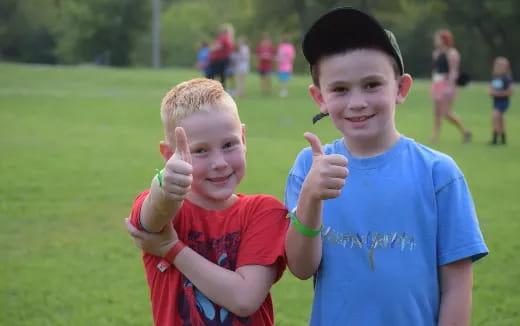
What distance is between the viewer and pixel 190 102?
8.38 ft

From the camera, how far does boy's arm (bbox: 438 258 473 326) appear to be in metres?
2.36

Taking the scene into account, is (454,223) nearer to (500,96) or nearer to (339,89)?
(339,89)

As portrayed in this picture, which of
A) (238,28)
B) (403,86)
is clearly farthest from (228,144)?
(238,28)

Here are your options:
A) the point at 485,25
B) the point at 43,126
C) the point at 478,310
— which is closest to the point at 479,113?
the point at 43,126

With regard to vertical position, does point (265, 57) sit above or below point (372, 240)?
below

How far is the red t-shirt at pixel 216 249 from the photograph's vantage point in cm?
247

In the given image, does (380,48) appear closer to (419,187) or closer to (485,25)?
(419,187)

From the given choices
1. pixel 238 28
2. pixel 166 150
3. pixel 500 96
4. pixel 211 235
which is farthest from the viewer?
pixel 238 28

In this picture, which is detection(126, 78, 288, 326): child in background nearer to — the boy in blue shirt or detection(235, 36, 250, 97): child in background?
the boy in blue shirt

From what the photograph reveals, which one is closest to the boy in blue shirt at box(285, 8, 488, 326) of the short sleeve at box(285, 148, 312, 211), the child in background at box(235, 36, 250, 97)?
the short sleeve at box(285, 148, 312, 211)

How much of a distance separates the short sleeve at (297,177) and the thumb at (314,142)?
0.26 metres

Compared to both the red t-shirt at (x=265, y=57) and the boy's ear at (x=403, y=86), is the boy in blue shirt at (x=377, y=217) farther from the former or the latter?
the red t-shirt at (x=265, y=57)

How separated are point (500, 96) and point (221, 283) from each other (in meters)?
14.8

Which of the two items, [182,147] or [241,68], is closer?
[182,147]
